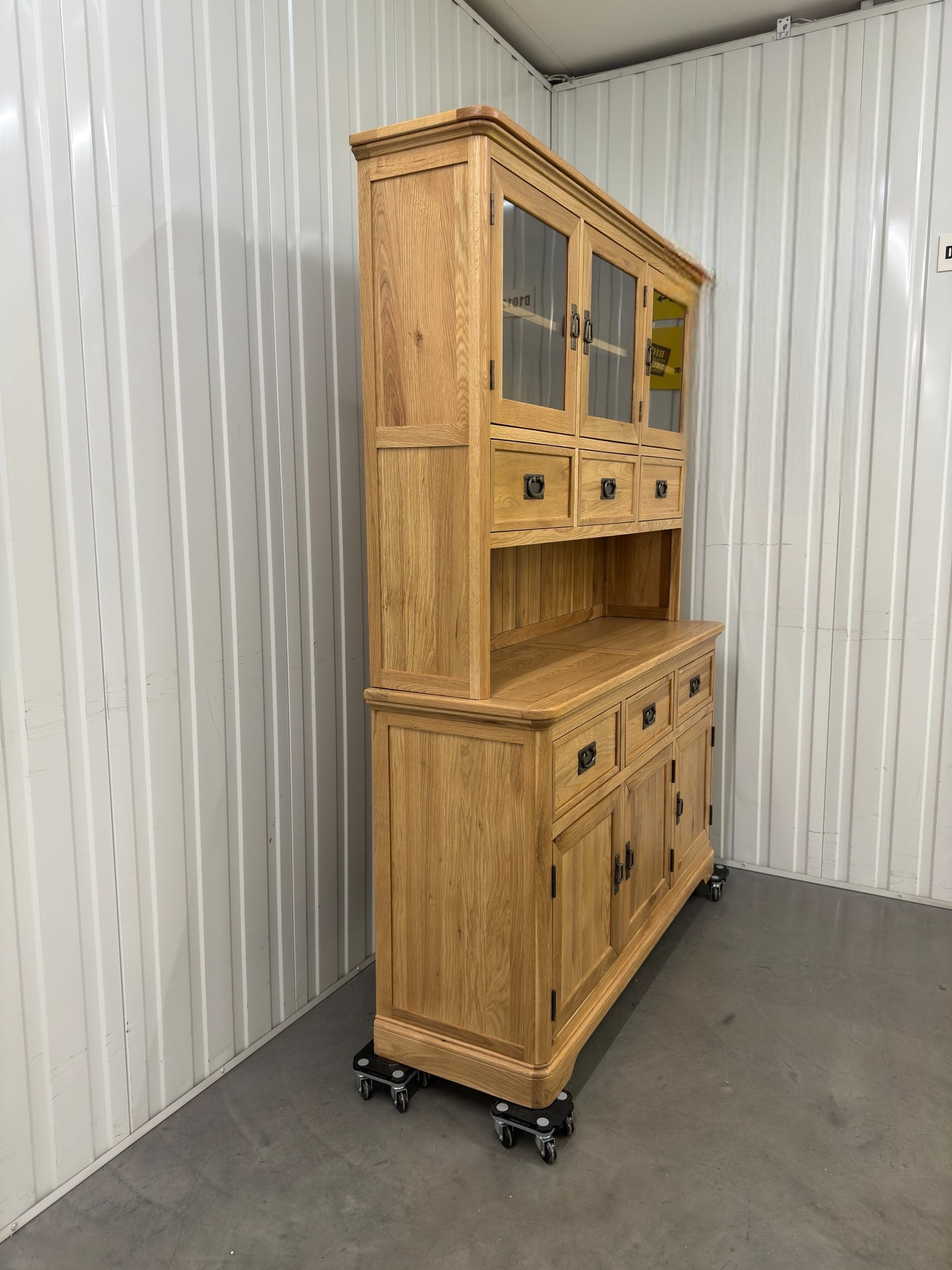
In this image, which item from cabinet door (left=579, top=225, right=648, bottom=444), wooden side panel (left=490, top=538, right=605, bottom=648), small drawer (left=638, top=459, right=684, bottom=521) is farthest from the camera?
small drawer (left=638, top=459, right=684, bottom=521)

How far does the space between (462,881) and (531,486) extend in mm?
883

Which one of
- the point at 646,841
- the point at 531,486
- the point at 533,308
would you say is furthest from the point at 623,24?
the point at 646,841

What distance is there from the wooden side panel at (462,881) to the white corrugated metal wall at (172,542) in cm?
40

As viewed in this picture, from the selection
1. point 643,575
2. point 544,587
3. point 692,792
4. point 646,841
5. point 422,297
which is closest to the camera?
point 422,297

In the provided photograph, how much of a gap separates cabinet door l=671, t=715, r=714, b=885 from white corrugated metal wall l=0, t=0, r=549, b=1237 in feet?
3.17

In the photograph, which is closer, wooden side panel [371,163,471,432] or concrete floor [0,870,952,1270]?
concrete floor [0,870,952,1270]

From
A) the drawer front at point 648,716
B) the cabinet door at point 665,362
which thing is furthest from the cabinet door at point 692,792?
the cabinet door at point 665,362

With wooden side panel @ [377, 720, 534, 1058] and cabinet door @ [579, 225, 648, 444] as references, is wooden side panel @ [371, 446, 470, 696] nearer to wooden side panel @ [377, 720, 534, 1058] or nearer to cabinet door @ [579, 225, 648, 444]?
wooden side panel @ [377, 720, 534, 1058]

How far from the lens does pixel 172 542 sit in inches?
76.1

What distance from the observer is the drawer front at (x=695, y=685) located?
9.07ft

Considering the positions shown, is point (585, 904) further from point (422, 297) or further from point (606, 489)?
point (422, 297)

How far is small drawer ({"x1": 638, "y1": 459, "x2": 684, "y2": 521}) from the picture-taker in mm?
2744

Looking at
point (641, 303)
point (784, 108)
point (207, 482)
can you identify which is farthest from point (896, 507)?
point (207, 482)

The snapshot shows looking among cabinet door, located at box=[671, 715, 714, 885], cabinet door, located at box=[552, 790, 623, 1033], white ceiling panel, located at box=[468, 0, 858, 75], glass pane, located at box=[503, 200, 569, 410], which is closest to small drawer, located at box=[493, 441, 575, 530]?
glass pane, located at box=[503, 200, 569, 410]
